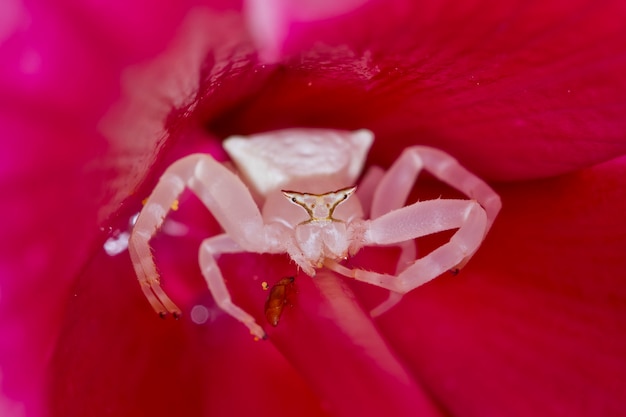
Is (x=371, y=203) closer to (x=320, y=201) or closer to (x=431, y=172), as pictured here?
(x=431, y=172)

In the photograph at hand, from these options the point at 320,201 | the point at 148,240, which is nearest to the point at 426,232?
the point at 320,201

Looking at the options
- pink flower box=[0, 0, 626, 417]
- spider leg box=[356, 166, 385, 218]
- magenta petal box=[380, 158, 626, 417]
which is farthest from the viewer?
spider leg box=[356, 166, 385, 218]

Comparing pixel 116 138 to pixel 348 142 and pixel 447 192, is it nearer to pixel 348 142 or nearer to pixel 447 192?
pixel 348 142

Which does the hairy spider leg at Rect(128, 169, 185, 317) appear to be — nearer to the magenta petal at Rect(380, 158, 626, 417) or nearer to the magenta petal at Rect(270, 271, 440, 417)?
the magenta petal at Rect(270, 271, 440, 417)

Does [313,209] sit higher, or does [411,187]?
[313,209]

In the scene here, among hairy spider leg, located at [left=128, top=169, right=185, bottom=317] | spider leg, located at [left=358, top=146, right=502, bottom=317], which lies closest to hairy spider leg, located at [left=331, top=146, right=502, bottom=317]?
spider leg, located at [left=358, top=146, right=502, bottom=317]

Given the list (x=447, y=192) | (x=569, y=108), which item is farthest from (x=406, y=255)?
(x=569, y=108)
